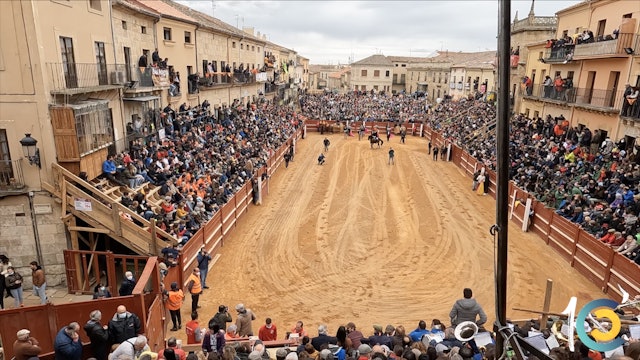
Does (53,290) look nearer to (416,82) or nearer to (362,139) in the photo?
(362,139)

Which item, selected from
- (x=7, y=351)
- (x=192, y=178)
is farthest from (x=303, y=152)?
(x=7, y=351)

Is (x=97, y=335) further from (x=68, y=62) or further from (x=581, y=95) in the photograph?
(x=581, y=95)

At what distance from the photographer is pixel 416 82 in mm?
72812

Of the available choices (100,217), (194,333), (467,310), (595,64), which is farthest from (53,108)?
(595,64)

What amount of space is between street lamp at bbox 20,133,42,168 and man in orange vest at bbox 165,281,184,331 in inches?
224

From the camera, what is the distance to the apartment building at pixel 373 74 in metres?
76.6

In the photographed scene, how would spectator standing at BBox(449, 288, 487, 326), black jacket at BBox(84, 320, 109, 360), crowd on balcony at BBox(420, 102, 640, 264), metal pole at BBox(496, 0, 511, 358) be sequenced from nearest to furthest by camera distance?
metal pole at BBox(496, 0, 511, 358), black jacket at BBox(84, 320, 109, 360), spectator standing at BBox(449, 288, 487, 326), crowd on balcony at BBox(420, 102, 640, 264)

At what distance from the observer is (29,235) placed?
12.2m

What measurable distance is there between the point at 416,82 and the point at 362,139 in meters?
37.4

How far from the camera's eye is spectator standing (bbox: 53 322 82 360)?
279 inches

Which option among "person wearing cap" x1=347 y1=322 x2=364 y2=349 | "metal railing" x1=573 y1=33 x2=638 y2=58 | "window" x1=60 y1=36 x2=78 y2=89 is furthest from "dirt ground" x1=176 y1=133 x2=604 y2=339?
"metal railing" x1=573 y1=33 x2=638 y2=58

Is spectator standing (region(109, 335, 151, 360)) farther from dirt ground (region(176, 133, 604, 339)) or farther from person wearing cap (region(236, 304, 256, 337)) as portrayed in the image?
dirt ground (region(176, 133, 604, 339))

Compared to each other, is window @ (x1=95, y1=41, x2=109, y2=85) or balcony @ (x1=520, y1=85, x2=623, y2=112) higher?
window @ (x1=95, y1=41, x2=109, y2=85)

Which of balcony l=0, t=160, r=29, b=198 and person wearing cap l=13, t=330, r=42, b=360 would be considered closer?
person wearing cap l=13, t=330, r=42, b=360
